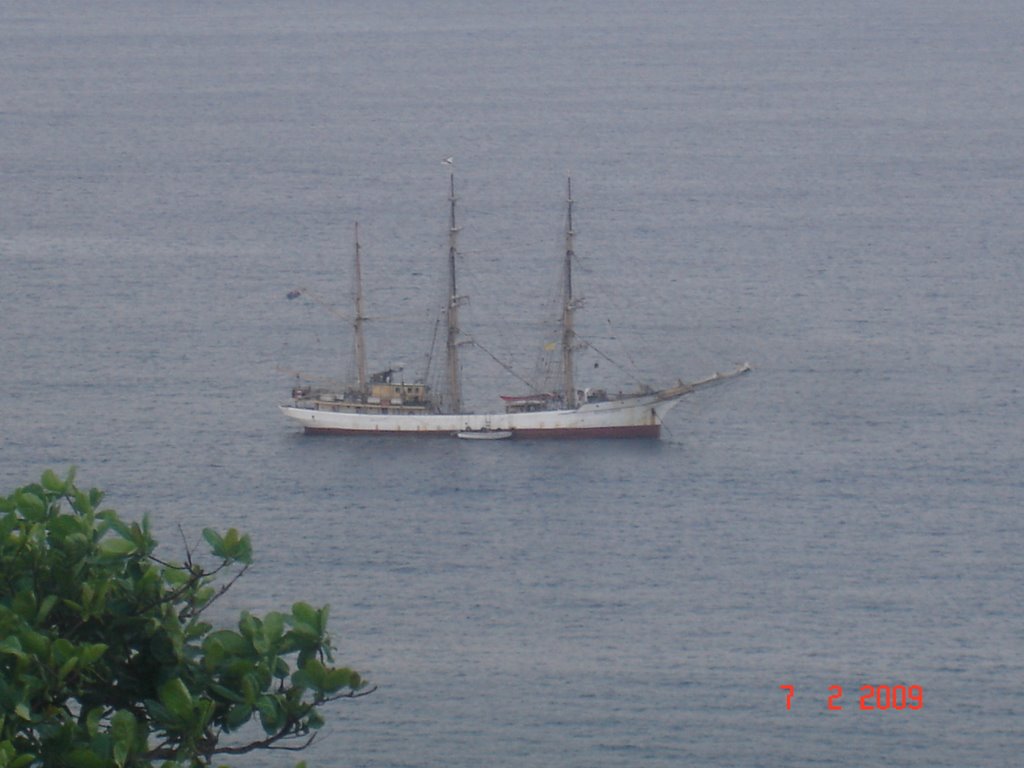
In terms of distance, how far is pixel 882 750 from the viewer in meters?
89.7

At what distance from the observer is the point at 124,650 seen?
24797 mm

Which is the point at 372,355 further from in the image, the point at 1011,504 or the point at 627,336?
the point at 1011,504

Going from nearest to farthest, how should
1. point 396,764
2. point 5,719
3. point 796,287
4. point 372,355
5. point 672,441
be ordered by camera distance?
1. point 5,719
2. point 396,764
3. point 672,441
4. point 372,355
5. point 796,287

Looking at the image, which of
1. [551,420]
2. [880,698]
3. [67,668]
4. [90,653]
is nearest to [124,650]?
[90,653]

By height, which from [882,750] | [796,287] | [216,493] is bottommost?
[882,750]

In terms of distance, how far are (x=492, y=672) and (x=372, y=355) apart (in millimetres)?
58776

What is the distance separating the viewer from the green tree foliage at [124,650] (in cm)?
2298

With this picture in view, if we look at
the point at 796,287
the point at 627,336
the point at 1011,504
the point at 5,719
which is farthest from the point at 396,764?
the point at 796,287

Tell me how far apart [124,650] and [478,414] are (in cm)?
11486

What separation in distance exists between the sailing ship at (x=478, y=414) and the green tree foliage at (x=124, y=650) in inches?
4442

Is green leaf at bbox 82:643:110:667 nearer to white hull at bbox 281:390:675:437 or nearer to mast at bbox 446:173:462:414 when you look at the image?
white hull at bbox 281:390:675:437

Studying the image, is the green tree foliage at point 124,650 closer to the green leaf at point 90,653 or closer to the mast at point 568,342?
the green leaf at point 90,653

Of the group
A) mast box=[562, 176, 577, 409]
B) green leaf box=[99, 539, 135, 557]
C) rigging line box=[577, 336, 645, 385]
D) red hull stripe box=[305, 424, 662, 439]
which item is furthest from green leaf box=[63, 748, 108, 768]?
rigging line box=[577, 336, 645, 385]

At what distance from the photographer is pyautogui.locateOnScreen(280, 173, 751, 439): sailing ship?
138 meters
